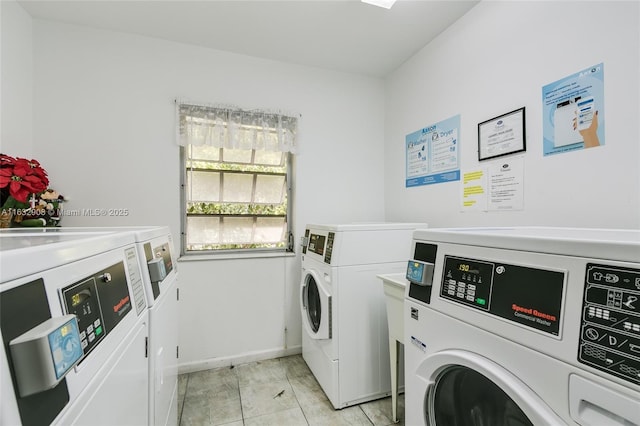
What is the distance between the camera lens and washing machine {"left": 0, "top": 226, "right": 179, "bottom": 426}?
1053 mm

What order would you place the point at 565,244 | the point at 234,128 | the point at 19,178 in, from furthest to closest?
the point at 234,128
the point at 19,178
the point at 565,244

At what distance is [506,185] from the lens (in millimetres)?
1770

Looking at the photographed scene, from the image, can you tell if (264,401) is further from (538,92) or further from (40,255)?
(538,92)

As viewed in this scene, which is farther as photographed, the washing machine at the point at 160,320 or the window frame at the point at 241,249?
the window frame at the point at 241,249

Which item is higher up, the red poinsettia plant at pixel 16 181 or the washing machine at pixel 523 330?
the red poinsettia plant at pixel 16 181

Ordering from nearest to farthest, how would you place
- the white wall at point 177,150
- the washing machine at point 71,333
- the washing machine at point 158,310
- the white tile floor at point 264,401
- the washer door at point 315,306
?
1. the washing machine at point 71,333
2. the washing machine at point 158,310
3. the white tile floor at point 264,401
4. the washer door at point 315,306
5. the white wall at point 177,150

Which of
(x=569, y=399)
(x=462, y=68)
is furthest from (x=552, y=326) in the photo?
(x=462, y=68)

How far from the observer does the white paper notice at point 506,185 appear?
1.69 m

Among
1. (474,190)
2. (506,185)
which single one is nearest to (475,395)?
(506,185)

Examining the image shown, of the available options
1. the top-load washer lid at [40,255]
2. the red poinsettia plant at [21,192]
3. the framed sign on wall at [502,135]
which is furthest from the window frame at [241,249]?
the top-load washer lid at [40,255]

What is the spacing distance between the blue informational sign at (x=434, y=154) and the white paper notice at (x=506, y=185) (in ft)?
0.99

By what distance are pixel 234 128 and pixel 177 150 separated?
0.50m

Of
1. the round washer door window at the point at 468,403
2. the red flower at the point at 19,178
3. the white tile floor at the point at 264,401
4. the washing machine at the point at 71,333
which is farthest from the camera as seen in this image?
the white tile floor at the point at 264,401

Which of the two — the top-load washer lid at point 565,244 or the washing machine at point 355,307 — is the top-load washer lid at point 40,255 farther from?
the washing machine at point 355,307
